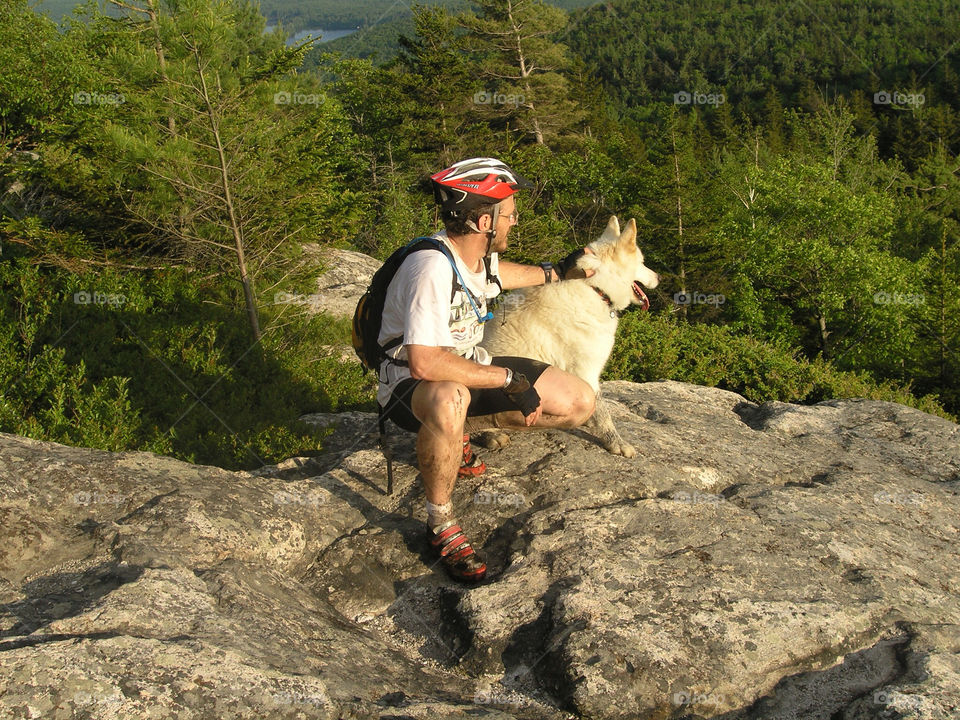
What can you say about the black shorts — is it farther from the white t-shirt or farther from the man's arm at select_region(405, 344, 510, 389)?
the man's arm at select_region(405, 344, 510, 389)

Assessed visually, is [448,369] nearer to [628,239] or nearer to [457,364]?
[457,364]

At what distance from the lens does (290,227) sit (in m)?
11.3

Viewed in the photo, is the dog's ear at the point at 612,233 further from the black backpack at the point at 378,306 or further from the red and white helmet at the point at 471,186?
the black backpack at the point at 378,306

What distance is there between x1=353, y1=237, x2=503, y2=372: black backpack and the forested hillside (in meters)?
2.20

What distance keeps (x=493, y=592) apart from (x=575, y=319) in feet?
7.63

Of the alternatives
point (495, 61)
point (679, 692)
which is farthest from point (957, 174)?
point (679, 692)

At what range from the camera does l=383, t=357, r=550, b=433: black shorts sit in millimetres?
4105

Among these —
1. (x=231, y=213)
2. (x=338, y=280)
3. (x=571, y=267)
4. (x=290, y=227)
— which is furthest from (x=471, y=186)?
(x=338, y=280)

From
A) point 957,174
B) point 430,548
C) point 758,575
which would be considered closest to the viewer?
point 758,575

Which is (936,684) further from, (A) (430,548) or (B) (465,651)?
(A) (430,548)

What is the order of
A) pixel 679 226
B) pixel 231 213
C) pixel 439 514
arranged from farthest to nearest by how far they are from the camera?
pixel 679 226
pixel 231 213
pixel 439 514

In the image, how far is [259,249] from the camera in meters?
10.6

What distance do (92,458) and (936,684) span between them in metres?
4.42

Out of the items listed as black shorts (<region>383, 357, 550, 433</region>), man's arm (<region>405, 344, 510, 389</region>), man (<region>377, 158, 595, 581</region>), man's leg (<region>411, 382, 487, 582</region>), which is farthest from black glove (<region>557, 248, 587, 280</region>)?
man's leg (<region>411, 382, 487, 582</region>)
